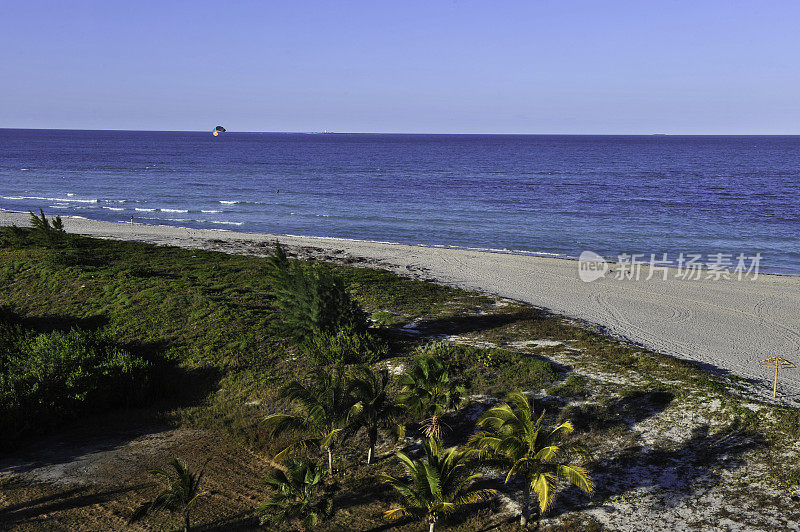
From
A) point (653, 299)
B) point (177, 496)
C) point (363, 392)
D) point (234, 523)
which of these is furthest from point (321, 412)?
point (653, 299)

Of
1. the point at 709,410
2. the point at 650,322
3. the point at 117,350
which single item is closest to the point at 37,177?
the point at 117,350

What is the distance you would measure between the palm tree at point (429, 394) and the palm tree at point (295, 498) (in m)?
2.84

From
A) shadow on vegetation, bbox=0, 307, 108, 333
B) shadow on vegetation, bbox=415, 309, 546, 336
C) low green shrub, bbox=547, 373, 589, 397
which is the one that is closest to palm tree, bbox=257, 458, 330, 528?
low green shrub, bbox=547, 373, 589, 397

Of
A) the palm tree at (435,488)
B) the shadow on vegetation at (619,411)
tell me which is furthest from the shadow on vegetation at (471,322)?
the palm tree at (435,488)

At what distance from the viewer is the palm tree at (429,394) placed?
13.9 meters

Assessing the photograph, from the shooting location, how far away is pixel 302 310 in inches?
777

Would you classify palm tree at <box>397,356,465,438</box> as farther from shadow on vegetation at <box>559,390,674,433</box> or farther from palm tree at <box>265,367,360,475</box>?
shadow on vegetation at <box>559,390,674,433</box>

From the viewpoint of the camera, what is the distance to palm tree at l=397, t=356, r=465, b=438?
1390 centimetres

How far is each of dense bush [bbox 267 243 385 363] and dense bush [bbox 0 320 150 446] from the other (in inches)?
187

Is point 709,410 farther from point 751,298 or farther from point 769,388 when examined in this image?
point 751,298

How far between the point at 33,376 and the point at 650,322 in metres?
22.0

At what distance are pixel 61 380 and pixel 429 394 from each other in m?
10.2

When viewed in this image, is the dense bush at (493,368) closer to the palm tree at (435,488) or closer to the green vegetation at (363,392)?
the green vegetation at (363,392)

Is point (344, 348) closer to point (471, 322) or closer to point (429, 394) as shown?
point (429, 394)
